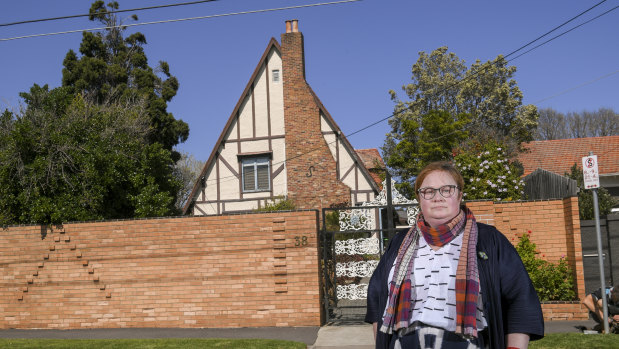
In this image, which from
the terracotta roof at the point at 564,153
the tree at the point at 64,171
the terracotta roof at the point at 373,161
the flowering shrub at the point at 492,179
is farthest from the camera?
the terracotta roof at the point at 373,161

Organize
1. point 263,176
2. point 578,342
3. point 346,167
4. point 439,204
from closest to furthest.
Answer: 1. point 439,204
2. point 578,342
3. point 346,167
4. point 263,176

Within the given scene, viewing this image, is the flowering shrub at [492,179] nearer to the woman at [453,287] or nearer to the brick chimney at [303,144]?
the brick chimney at [303,144]

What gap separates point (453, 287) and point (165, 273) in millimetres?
8407

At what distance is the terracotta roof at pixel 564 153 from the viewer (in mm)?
25781

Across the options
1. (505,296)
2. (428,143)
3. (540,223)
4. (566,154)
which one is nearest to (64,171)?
(540,223)

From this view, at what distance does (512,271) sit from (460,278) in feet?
0.89

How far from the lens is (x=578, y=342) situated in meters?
7.57

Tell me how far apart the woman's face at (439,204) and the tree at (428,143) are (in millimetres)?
21979

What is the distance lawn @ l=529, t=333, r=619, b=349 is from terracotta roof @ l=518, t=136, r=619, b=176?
18844 mm

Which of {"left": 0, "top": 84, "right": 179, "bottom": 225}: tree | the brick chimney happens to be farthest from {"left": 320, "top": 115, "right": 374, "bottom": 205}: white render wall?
{"left": 0, "top": 84, "right": 179, "bottom": 225}: tree

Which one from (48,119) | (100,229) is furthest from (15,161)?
(100,229)

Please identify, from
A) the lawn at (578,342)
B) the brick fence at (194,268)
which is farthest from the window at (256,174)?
the lawn at (578,342)

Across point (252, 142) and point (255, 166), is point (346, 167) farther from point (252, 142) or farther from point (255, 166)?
point (252, 142)

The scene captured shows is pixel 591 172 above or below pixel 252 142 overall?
below
